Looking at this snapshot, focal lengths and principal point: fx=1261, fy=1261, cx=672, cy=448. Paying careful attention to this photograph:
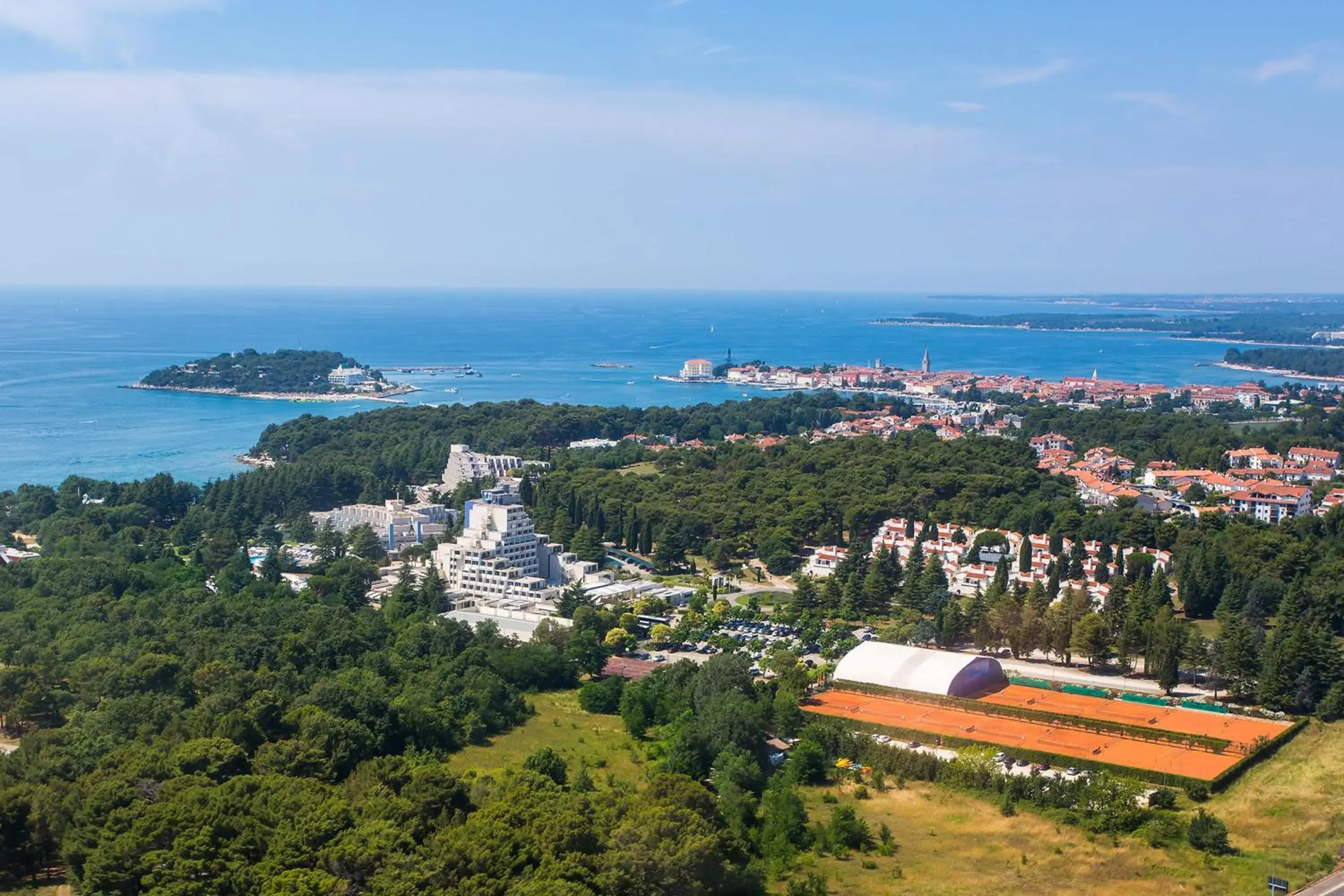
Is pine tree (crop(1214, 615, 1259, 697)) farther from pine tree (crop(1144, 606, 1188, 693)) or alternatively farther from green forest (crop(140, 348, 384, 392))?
green forest (crop(140, 348, 384, 392))

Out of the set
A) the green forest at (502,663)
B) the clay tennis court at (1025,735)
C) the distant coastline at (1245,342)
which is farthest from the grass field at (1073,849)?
the distant coastline at (1245,342)

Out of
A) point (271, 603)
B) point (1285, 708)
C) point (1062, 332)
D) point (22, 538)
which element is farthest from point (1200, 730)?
point (1062, 332)

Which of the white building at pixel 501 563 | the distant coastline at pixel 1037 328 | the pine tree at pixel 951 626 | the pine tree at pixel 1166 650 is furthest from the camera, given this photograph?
the distant coastline at pixel 1037 328

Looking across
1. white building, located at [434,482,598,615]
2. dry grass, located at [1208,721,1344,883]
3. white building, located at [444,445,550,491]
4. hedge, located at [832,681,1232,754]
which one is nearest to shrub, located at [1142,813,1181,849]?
dry grass, located at [1208,721,1344,883]

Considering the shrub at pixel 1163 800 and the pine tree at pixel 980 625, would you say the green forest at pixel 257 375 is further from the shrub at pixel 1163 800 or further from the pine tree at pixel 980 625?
the shrub at pixel 1163 800

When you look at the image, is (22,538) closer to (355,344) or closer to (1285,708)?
(1285,708)

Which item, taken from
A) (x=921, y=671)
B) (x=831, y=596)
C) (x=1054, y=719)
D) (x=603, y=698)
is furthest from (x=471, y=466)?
(x=1054, y=719)

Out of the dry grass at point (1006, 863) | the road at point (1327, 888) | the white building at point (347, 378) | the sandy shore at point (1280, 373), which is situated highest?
the sandy shore at point (1280, 373)

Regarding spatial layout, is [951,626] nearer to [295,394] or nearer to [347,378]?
[295,394]
